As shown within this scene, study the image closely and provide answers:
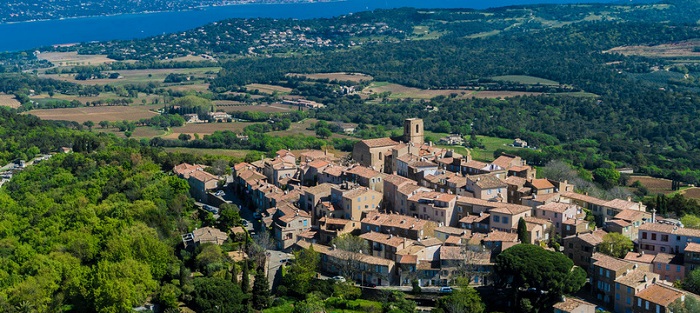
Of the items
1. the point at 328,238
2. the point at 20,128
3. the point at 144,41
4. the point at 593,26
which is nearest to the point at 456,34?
the point at 593,26

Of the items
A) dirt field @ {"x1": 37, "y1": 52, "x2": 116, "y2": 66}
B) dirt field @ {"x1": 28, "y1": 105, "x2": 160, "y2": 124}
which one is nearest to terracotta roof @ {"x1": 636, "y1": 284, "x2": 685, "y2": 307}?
dirt field @ {"x1": 28, "y1": 105, "x2": 160, "y2": 124}

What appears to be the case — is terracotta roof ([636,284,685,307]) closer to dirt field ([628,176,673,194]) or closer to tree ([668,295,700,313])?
tree ([668,295,700,313])

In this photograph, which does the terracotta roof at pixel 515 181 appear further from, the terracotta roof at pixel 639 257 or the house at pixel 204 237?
the house at pixel 204 237

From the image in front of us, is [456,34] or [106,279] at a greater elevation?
[106,279]

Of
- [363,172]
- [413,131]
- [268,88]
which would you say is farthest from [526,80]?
[363,172]

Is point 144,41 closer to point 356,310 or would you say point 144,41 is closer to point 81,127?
point 81,127
